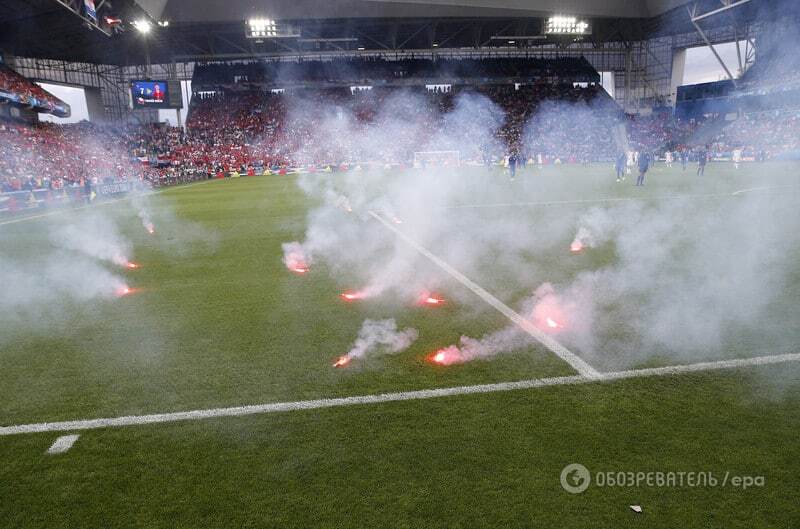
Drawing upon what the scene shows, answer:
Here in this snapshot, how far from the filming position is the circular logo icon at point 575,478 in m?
2.73

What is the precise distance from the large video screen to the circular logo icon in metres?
37.6

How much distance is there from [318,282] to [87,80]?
42.5m

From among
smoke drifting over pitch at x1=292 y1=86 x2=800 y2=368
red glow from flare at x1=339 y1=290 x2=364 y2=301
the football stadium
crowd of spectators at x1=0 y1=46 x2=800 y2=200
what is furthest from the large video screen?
red glow from flare at x1=339 y1=290 x2=364 y2=301

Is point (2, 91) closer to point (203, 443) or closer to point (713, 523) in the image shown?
point (203, 443)

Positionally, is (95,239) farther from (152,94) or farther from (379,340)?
(152,94)

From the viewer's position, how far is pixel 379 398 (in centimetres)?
371

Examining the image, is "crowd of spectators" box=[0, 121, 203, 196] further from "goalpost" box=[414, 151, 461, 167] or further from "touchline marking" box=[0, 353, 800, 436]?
"touchline marking" box=[0, 353, 800, 436]

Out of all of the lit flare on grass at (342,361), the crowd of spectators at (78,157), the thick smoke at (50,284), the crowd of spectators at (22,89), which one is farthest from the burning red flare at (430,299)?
the crowd of spectators at (22,89)

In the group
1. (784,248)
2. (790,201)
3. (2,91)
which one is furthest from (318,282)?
(2,91)

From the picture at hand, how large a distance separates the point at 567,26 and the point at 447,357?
34096mm

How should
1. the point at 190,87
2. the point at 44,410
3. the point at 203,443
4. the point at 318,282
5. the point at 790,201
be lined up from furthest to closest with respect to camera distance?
1. the point at 190,87
2. the point at 790,201
3. the point at 318,282
4. the point at 44,410
5. the point at 203,443

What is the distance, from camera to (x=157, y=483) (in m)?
2.86

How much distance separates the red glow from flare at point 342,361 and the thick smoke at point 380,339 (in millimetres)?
25

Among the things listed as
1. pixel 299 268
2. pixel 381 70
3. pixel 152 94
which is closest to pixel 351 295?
pixel 299 268
